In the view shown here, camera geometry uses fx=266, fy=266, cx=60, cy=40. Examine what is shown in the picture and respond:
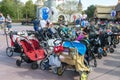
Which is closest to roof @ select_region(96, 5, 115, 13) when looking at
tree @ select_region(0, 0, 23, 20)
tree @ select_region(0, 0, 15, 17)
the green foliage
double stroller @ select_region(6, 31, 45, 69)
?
the green foliage

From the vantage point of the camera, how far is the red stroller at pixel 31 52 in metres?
8.72

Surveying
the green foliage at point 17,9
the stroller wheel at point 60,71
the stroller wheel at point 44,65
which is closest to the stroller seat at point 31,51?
the stroller wheel at point 44,65

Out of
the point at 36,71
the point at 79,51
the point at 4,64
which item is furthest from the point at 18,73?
the point at 79,51

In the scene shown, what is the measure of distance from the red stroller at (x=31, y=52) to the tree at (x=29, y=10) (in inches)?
2476

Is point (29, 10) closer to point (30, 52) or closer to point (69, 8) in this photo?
point (69, 8)

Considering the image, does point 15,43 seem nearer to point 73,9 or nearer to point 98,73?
point 98,73

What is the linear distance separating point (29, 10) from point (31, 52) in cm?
6595

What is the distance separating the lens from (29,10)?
2908 inches

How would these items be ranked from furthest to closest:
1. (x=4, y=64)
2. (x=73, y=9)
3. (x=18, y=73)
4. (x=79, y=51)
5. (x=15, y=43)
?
(x=73, y=9), (x=15, y=43), (x=4, y=64), (x=18, y=73), (x=79, y=51)

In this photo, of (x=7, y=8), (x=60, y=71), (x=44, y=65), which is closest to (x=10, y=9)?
(x=7, y=8)

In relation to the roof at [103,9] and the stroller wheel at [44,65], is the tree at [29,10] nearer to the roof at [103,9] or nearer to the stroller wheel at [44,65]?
the roof at [103,9]

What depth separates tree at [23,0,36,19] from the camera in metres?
72.5

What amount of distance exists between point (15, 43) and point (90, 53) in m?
2.90

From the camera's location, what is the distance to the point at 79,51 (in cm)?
734
